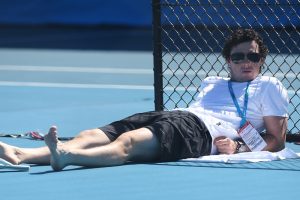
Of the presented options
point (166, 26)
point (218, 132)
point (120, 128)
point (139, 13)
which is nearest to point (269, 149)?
point (218, 132)

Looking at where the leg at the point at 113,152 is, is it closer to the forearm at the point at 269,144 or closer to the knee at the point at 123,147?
the knee at the point at 123,147

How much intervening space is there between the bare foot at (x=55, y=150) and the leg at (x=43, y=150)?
193 mm

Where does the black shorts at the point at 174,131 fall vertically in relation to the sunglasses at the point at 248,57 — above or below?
below

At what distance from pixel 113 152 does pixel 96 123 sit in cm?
210

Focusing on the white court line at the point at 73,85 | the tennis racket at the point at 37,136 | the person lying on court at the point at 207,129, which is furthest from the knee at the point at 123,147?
the white court line at the point at 73,85

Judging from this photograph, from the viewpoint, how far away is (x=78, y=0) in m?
17.1

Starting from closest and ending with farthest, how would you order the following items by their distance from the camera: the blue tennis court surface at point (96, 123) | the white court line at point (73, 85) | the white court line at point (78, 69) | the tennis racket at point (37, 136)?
the blue tennis court surface at point (96, 123) → the tennis racket at point (37, 136) → the white court line at point (73, 85) → the white court line at point (78, 69)

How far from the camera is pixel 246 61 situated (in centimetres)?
707

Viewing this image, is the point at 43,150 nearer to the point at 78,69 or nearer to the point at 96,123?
the point at 96,123

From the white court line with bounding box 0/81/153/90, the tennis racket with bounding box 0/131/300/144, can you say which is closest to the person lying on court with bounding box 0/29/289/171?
the tennis racket with bounding box 0/131/300/144

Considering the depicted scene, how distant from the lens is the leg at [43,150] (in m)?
6.59

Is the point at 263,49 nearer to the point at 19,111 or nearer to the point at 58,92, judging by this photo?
the point at 19,111

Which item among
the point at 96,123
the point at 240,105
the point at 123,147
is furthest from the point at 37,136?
the point at 240,105

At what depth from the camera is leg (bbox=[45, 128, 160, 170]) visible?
636cm
